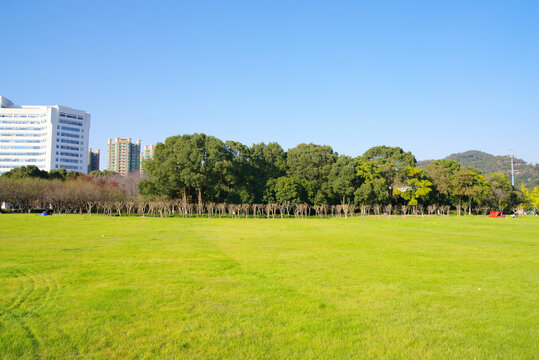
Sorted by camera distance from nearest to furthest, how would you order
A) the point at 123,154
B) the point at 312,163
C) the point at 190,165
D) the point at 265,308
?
1. the point at 265,308
2. the point at 190,165
3. the point at 312,163
4. the point at 123,154

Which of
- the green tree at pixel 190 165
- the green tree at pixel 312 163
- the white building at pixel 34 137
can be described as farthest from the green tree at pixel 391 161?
the white building at pixel 34 137

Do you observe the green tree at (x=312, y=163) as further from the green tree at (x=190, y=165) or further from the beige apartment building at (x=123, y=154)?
the beige apartment building at (x=123, y=154)

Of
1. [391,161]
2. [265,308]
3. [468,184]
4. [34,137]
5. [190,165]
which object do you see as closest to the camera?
[265,308]

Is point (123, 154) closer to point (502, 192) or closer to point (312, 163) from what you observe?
point (312, 163)

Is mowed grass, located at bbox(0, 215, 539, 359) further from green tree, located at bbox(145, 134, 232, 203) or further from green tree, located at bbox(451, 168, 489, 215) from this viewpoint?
green tree, located at bbox(451, 168, 489, 215)

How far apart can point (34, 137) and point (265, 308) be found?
148745mm

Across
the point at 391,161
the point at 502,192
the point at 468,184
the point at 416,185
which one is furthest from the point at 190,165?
the point at 502,192

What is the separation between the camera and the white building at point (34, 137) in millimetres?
128125

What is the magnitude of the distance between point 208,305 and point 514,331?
575 centimetres

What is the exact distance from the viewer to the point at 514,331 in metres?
6.38

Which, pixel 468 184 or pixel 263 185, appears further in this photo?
pixel 468 184

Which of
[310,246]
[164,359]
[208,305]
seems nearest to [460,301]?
[208,305]

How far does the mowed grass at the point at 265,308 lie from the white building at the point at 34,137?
439ft

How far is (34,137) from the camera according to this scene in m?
129
